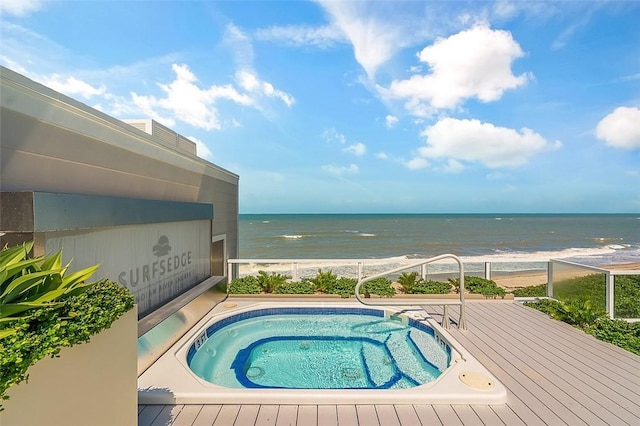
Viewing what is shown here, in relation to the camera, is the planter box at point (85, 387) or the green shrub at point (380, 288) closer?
the planter box at point (85, 387)

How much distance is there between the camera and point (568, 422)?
7.60 ft

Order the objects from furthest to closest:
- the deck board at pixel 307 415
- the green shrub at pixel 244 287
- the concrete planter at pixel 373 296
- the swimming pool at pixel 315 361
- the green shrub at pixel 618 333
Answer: the green shrub at pixel 244 287
the concrete planter at pixel 373 296
the green shrub at pixel 618 333
the swimming pool at pixel 315 361
the deck board at pixel 307 415

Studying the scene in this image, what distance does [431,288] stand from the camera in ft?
19.3

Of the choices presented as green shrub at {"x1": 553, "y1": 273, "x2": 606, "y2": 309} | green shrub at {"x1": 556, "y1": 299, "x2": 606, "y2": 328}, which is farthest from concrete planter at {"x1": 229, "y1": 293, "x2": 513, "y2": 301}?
green shrub at {"x1": 556, "y1": 299, "x2": 606, "y2": 328}

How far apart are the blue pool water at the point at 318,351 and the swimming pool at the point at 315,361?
1 centimetres

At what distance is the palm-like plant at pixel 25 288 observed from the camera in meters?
1.28

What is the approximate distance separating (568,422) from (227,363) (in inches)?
137

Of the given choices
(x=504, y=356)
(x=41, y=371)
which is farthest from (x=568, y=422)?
(x=41, y=371)

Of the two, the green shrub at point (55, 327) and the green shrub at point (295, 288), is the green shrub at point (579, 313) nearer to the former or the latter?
the green shrub at point (295, 288)

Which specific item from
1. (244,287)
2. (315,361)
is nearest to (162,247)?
(244,287)

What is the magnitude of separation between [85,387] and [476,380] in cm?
302

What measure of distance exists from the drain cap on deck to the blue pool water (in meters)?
0.65

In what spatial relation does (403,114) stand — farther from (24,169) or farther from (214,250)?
(24,169)

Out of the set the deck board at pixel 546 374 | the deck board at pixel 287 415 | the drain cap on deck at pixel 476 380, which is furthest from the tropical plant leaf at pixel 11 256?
the deck board at pixel 546 374
